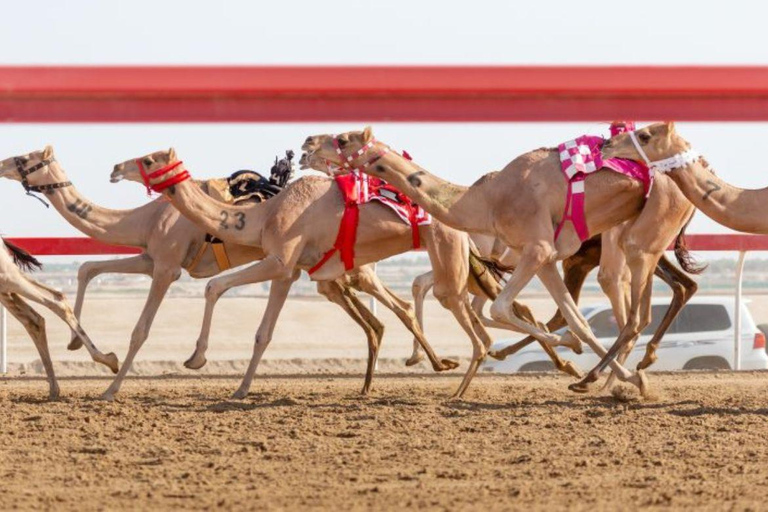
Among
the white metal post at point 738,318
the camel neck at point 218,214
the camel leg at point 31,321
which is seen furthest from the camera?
the white metal post at point 738,318

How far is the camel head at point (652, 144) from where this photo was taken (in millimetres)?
9195

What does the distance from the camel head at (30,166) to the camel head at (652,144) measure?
5.00m

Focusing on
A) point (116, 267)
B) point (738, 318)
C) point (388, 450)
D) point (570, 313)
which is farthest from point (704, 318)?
point (388, 450)

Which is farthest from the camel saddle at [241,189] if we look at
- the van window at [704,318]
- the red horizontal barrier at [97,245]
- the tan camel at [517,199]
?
the van window at [704,318]

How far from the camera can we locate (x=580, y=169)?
32.6ft

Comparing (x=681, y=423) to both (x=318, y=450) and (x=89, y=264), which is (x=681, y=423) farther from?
(x=89, y=264)

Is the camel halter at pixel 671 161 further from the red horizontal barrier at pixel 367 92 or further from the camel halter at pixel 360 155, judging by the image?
the red horizontal barrier at pixel 367 92

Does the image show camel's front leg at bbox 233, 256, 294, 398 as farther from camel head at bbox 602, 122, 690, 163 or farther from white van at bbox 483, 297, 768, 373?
white van at bbox 483, 297, 768, 373

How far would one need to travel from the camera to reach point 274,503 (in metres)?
5.65

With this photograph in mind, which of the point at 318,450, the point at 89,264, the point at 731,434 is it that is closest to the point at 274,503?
the point at 318,450

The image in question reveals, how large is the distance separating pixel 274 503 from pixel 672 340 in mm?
11355

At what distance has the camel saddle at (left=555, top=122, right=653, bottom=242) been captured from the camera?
9938mm

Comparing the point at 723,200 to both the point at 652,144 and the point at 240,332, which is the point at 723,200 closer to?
the point at 652,144

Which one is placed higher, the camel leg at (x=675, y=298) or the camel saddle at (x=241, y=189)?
the camel saddle at (x=241, y=189)
